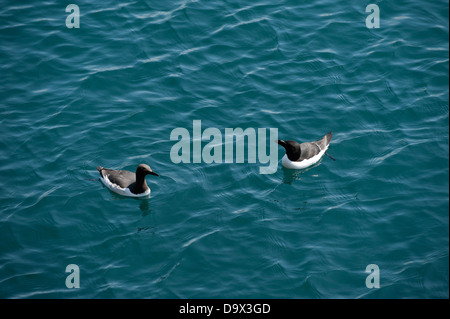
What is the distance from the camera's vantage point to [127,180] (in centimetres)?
1844

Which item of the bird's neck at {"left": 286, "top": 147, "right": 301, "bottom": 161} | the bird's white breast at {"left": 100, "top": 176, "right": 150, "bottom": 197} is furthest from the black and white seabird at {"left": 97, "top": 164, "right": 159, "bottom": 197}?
the bird's neck at {"left": 286, "top": 147, "right": 301, "bottom": 161}

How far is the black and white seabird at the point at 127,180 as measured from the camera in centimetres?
1809

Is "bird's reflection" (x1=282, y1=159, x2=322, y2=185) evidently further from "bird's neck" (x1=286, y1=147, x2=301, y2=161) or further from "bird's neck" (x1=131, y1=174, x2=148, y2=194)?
"bird's neck" (x1=131, y1=174, x2=148, y2=194)

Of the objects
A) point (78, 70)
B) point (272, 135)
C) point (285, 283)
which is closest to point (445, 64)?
point (272, 135)

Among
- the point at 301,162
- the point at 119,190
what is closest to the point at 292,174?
the point at 301,162

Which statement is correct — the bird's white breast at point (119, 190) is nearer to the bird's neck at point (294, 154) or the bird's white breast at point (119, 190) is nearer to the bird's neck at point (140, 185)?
the bird's neck at point (140, 185)

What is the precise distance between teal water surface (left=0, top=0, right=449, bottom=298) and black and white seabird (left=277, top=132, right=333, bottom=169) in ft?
1.20

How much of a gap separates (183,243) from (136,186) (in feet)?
8.48

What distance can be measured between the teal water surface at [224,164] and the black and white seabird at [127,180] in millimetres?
326

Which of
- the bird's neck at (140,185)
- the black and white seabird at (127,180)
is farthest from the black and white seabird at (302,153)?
the bird's neck at (140,185)

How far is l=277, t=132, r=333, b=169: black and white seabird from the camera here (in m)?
19.1

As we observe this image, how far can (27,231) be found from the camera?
17.3m

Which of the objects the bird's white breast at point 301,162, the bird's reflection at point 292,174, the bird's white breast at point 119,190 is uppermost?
the bird's white breast at point 301,162

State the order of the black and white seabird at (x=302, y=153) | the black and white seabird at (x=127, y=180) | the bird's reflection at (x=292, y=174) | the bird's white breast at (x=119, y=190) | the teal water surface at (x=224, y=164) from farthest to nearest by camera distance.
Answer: the bird's reflection at (x=292, y=174), the black and white seabird at (x=302, y=153), the bird's white breast at (x=119, y=190), the black and white seabird at (x=127, y=180), the teal water surface at (x=224, y=164)
